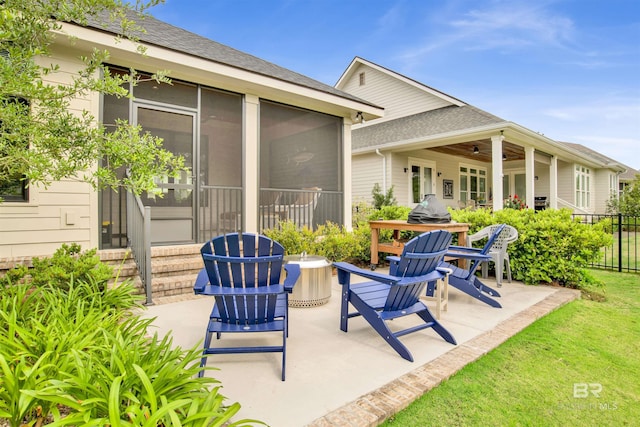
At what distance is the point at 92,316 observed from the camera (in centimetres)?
259

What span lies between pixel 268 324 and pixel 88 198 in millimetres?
3739

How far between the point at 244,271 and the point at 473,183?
615 inches

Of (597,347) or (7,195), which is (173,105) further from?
(597,347)

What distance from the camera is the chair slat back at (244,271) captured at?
2.53 m

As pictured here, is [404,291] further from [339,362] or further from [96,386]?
[96,386]

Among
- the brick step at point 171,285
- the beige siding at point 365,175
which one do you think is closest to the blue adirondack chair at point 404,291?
the brick step at point 171,285

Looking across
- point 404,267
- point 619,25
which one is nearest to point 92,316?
point 404,267

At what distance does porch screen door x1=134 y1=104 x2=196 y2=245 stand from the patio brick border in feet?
14.7

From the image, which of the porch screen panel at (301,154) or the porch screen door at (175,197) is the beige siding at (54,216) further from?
the porch screen panel at (301,154)

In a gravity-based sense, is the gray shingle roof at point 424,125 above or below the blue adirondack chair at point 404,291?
above

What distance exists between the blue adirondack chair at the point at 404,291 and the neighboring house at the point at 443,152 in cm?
773

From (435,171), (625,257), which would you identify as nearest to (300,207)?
(625,257)

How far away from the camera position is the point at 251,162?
20.7 feet

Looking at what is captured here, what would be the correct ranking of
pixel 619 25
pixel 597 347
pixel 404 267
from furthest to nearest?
1. pixel 619 25
2. pixel 597 347
3. pixel 404 267
